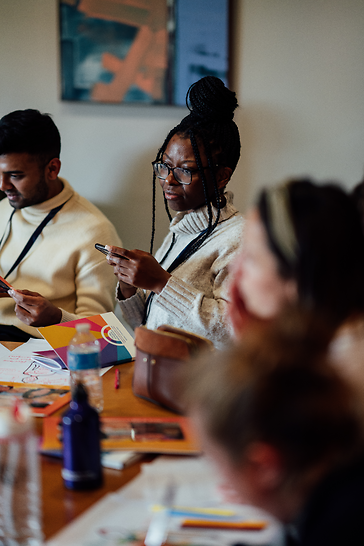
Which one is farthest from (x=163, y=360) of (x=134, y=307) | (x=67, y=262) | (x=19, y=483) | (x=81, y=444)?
(x=67, y=262)

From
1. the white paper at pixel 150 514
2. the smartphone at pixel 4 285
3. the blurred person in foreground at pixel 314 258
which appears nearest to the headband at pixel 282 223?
the blurred person in foreground at pixel 314 258

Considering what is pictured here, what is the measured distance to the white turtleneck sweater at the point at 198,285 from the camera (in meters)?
1.54

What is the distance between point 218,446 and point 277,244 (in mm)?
308

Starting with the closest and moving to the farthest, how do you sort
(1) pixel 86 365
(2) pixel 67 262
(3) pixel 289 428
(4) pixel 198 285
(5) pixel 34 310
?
(3) pixel 289 428 < (1) pixel 86 365 < (4) pixel 198 285 < (5) pixel 34 310 < (2) pixel 67 262

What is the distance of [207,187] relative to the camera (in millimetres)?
1723

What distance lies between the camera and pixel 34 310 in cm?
180

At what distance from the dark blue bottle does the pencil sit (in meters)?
0.18

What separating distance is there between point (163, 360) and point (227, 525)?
0.43 m

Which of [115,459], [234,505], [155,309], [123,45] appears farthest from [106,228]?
[234,505]

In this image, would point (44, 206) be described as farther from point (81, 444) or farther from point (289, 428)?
point (289, 428)

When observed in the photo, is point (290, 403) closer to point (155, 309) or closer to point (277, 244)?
point (277, 244)

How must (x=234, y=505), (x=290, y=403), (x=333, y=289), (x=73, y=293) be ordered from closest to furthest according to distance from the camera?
(x=290, y=403) → (x=333, y=289) → (x=234, y=505) → (x=73, y=293)

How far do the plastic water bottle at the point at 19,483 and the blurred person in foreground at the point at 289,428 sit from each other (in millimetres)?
293

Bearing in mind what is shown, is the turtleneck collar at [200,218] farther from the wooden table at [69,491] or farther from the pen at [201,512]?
the pen at [201,512]
